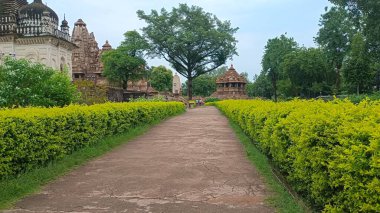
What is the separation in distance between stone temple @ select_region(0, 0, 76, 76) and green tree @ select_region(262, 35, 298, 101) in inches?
1419

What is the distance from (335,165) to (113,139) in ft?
26.7

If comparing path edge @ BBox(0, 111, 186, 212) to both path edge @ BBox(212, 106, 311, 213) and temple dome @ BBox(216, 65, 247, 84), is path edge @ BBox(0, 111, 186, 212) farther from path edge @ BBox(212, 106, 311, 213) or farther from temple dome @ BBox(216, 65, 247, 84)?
temple dome @ BBox(216, 65, 247, 84)

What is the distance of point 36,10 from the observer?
2673 cm

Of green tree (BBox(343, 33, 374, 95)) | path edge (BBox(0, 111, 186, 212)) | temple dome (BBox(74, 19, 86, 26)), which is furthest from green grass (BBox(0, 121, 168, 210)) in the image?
temple dome (BBox(74, 19, 86, 26))

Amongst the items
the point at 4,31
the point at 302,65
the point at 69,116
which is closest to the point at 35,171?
the point at 69,116

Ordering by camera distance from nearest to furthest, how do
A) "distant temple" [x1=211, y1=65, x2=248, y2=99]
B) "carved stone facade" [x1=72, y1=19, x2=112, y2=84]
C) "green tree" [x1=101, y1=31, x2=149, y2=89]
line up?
"green tree" [x1=101, y1=31, x2=149, y2=89]
"carved stone facade" [x1=72, y1=19, x2=112, y2=84]
"distant temple" [x1=211, y1=65, x2=248, y2=99]

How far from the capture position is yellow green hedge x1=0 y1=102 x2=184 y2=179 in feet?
18.1

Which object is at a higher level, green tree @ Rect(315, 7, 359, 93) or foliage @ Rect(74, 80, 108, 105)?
green tree @ Rect(315, 7, 359, 93)

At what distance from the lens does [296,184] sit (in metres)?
5.27

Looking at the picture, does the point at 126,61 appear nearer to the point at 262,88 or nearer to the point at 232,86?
the point at 232,86

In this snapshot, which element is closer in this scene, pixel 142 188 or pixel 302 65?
pixel 142 188

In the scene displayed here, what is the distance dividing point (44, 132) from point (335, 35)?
1608 inches

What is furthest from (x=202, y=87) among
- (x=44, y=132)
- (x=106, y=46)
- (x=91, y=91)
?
(x=44, y=132)

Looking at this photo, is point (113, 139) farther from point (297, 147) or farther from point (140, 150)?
point (297, 147)
